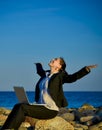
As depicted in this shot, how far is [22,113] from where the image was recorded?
9.77 metres

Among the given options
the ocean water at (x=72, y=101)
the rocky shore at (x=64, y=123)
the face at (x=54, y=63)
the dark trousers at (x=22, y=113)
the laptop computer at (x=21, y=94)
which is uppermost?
the face at (x=54, y=63)

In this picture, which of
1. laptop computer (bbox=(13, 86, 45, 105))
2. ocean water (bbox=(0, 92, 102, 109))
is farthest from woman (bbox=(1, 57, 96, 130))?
ocean water (bbox=(0, 92, 102, 109))

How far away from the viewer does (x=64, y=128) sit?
513 inches

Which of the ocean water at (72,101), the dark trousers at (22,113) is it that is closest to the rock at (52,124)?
the dark trousers at (22,113)

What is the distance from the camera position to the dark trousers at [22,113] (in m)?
9.66

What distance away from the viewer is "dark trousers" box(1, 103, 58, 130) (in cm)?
966

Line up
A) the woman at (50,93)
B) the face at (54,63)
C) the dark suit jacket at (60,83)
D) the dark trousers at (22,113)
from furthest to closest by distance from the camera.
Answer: the face at (54,63) → the dark suit jacket at (60,83) → the woman at (50,93) → the dark trousers at (22,113)

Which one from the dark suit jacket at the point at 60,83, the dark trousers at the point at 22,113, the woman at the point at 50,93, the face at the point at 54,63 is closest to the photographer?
the dark trousers at the point at 22,113

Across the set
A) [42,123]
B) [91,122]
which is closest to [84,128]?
[91,122]

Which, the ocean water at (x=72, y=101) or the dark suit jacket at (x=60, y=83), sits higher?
the dark suit jacket at (x=60, y=83)

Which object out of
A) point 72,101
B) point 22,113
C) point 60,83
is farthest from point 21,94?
point 72,101

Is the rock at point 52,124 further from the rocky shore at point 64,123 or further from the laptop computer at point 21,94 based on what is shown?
the laptop computer at point 21,94

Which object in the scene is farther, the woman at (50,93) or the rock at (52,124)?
the rock at (52,124)

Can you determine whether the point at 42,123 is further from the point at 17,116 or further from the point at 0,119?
the point at 0,119
